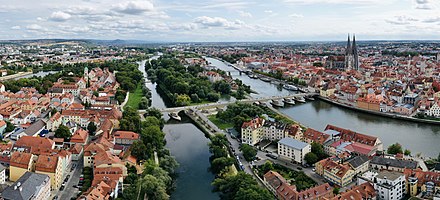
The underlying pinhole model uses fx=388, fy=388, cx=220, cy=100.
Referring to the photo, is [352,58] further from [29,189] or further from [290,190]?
[29,189]

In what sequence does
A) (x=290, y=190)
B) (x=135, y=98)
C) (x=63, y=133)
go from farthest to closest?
(x=135, y=98), (x=63, y=133), (x=290, y=190)

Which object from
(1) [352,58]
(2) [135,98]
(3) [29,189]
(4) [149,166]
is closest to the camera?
(3) [29,189]

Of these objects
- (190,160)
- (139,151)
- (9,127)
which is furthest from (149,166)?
(9,127)

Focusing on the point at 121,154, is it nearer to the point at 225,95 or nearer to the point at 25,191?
the point at 25,191

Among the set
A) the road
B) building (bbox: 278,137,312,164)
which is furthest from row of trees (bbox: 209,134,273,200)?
the road

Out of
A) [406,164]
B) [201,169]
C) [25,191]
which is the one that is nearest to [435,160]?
[406,164]

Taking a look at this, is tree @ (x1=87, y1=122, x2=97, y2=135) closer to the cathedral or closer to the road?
the road
